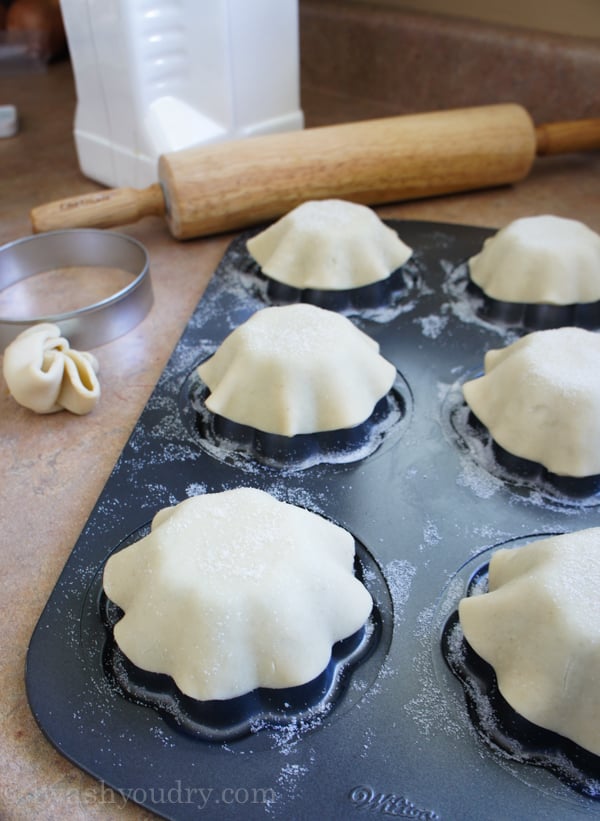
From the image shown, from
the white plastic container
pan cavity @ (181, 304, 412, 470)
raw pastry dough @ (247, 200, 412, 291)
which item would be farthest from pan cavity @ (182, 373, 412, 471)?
the white plastic container

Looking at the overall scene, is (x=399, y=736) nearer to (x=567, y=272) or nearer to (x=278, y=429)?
(x=278, y=429)

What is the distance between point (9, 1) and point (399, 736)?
1854 mm

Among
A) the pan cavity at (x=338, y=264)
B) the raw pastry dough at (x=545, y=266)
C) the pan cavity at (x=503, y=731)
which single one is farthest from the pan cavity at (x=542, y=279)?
the pan cavity at (x=503, y=731)

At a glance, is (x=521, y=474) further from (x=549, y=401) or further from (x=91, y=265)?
(x=91, y=265)

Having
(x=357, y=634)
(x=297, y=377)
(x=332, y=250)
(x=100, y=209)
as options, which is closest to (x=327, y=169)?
(x=332, y=250)

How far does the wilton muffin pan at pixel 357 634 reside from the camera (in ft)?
1.82

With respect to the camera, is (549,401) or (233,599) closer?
(233,599)

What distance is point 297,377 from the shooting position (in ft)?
2.68

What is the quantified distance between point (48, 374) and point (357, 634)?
0.44 meters

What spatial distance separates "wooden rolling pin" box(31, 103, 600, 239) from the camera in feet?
3.71

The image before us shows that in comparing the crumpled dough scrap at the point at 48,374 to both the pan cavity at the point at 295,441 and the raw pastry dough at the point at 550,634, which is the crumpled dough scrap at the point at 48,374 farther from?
the raw pastry dough at the point at 550,634

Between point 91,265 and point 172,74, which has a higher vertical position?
point 172,74

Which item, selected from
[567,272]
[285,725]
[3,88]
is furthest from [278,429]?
[3,88]

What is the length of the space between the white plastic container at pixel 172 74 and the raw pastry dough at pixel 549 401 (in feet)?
2.20
